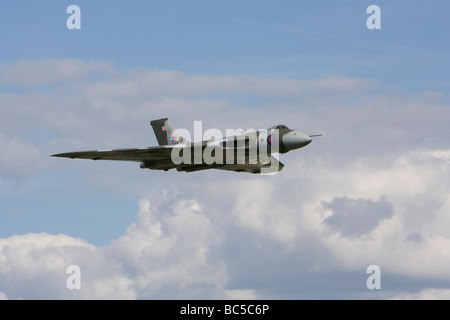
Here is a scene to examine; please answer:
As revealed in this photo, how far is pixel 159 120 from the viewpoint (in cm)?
7075

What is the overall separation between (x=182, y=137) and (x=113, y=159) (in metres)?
7.47

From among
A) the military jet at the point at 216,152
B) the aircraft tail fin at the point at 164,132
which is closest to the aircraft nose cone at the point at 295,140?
the military jet at the point at 216,152

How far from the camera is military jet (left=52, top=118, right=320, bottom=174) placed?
60.8 metres

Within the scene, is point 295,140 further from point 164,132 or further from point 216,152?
point 164,132

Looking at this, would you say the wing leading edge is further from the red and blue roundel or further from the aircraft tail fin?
the red and blue roundel

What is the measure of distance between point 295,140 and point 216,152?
7.05m

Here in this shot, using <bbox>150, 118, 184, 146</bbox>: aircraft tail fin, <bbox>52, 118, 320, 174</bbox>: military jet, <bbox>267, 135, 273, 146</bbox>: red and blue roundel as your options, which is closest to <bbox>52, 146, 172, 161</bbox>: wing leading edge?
<bbox>52, 118, 320, 174</bbox>: military jet

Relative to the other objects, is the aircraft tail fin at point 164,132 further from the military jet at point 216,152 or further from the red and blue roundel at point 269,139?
the red and blue roundel at point 269,139

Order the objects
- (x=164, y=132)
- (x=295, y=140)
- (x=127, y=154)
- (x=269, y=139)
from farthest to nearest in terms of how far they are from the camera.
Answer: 1. (x=164, y=132)
2. (x=127, y=154)
3. (x=269, y=139)
4. (x=295, y=140)

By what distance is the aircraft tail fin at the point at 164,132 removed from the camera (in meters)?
69.8

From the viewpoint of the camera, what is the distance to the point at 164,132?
70.4 meters

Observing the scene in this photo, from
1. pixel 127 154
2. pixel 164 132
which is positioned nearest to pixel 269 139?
pixel 127 154
